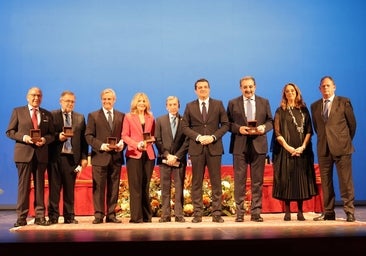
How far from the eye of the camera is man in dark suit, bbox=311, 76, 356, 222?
5.99 meters

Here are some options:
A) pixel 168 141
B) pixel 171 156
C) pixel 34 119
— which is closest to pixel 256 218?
pixel 171 156

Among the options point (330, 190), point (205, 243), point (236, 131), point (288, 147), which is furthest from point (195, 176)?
point (205, 243)

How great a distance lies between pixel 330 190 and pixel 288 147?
69 cm

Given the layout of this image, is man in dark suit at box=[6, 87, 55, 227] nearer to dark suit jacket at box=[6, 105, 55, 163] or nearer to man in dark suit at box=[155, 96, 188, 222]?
dark suit jacket at box=[6, 105, 55, 163]

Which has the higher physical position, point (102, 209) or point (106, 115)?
point (106, 115)

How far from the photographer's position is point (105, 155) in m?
6.00

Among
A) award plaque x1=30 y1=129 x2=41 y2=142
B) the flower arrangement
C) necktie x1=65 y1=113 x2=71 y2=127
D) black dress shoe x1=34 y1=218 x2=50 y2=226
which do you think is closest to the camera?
award plaque x1=30 y1=129 x2=41 y2=142

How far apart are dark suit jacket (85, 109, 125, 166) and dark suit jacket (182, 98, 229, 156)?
77 cm

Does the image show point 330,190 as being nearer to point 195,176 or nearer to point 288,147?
point 288,147

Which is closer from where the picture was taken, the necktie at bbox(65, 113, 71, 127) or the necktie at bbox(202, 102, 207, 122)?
the necktie at bbox(202, 102, 207, 122)

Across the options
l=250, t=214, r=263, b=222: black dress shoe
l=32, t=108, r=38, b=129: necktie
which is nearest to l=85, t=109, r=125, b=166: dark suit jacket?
l=32, t=108, r=38, b=129: necktie

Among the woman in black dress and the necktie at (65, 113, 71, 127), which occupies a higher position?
the necktie at (65, 113, 71, 127)

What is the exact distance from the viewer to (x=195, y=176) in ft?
19.6

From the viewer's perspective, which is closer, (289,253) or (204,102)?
(289,253)
